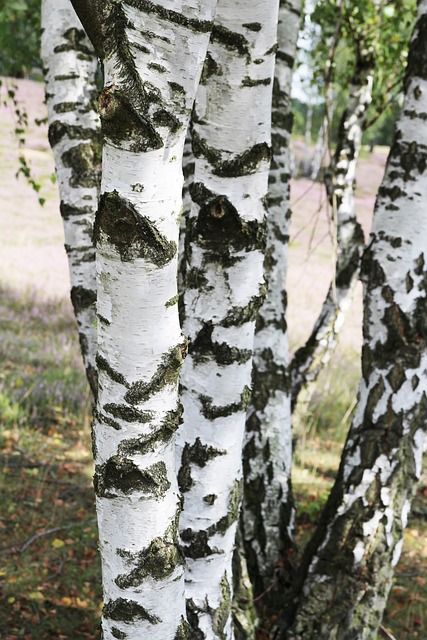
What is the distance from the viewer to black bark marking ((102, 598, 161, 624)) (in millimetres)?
1890

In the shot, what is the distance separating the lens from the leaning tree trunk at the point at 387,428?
2973 mm

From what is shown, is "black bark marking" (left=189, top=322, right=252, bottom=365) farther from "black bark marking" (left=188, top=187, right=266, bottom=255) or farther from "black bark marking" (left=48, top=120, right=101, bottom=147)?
"black bark marking" (left=48, top=120, right=101, bottom=147)

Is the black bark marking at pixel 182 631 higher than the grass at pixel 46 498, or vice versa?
the black bark marking at pixel 182 631

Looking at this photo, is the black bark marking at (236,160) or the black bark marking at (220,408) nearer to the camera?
the black bark marking at (236,160)

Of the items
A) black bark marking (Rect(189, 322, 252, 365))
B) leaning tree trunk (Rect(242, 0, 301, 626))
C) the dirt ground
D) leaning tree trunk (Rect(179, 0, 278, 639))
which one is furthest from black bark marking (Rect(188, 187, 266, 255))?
the dirt ground

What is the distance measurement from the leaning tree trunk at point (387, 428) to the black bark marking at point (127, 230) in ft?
5.65

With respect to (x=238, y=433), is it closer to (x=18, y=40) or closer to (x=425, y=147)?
(x=425, y=147)

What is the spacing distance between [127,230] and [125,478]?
26.1 inches

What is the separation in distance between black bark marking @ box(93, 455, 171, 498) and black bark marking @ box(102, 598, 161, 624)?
35 centimetres

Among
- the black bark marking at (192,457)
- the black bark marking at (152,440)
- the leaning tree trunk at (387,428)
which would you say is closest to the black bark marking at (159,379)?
the black bark marking at (152,440)

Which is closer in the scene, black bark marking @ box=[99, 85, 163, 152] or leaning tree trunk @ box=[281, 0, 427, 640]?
black bark marking @ box=[99, 85, 163, 152]

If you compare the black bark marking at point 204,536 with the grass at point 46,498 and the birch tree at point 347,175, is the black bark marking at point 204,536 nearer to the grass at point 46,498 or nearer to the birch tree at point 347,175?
the grass at point 46,498

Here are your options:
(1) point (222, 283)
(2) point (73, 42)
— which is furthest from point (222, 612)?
(2) point (73, 42)

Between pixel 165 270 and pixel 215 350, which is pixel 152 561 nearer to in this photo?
pixel 215 350
